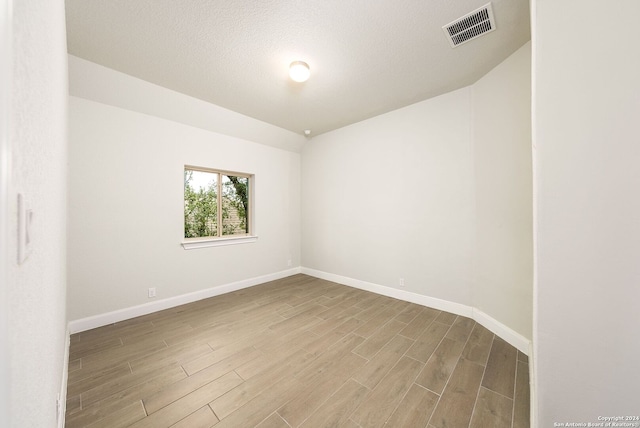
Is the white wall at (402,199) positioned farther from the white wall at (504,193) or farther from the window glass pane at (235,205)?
the window glass pane at (235,205)

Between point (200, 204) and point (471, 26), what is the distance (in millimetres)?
3701

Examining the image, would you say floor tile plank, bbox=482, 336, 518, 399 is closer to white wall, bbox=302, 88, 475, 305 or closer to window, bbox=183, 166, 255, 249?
white wall, bbox=302, 88, 475, 305

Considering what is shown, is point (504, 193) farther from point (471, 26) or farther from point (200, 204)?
point (200, 204)

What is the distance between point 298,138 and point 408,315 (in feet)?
11.3

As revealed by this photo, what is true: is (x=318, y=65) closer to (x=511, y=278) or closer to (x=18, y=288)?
(x=18, y=288)

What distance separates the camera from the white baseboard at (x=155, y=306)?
96.5 inches

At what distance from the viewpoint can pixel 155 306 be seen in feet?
9.55

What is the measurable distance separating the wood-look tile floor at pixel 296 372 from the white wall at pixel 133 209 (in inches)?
16.7

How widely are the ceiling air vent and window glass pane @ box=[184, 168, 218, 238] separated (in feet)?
11.1

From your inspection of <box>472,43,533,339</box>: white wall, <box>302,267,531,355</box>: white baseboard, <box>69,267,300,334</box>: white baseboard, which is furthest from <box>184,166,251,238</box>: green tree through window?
<box>472,43,533,339</box>: white wall

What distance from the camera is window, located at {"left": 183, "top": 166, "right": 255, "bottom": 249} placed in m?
3.41

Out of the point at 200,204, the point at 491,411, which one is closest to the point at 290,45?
the point at 200,204

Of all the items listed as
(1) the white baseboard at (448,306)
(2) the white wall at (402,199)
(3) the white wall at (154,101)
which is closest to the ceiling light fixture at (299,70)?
(3) the white wall at (154,101)

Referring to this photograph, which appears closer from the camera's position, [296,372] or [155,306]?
[296,372]
